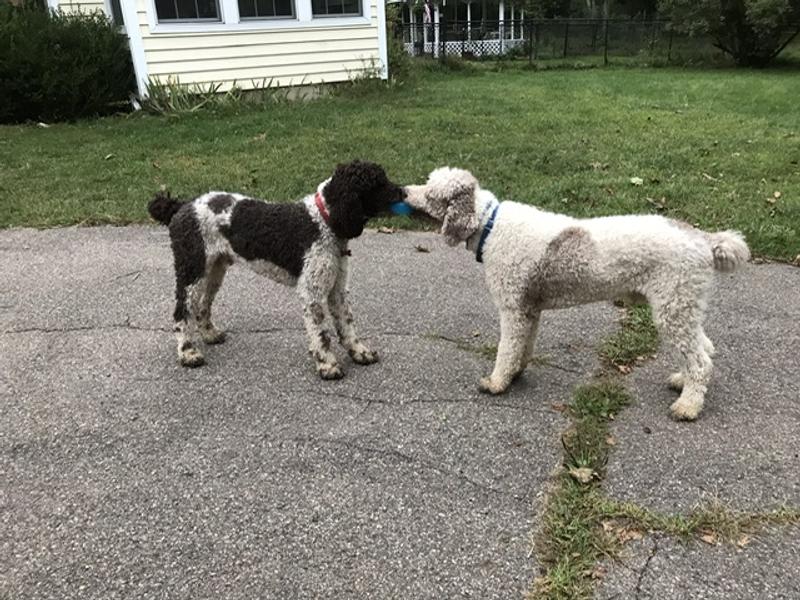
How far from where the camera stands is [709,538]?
270 centimetres

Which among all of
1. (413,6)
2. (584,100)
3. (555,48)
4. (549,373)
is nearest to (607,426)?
(549,373)

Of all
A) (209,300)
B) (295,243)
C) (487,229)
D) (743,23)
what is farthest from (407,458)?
(743,23)

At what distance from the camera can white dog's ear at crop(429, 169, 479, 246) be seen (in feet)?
11.6

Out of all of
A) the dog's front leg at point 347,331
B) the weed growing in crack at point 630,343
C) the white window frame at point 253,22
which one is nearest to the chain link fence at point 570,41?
the white window frame at point 253,22

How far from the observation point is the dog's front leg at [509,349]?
12.0 feet

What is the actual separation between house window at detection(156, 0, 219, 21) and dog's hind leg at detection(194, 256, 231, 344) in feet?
30.7

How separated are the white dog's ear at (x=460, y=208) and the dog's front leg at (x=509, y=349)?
1.69 feet

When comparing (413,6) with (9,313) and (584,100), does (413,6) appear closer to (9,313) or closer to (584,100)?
(584,100)

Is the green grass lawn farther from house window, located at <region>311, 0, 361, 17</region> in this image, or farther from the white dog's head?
the white dog's head

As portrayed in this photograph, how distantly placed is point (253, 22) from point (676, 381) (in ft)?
36.8

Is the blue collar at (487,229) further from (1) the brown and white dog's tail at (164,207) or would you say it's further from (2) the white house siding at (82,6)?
(2) the white house siding at (82,6)

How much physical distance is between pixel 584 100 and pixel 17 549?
13063 mm

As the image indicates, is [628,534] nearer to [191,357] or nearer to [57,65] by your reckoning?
[191,357]

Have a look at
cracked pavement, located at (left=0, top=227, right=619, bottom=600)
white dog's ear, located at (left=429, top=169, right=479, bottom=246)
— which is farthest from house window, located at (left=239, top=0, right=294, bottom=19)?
white dog's ear, located at (left=429, top=169, right=479, bottom=246)
